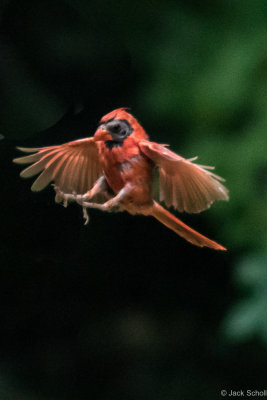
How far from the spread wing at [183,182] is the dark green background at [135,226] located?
0.26 metres

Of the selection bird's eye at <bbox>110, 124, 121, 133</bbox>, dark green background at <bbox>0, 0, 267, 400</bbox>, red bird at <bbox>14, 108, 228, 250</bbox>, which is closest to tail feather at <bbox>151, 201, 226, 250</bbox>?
red bird at <bbox>14, 108, 228, 250</bbox>

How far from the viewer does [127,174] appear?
0.61 m

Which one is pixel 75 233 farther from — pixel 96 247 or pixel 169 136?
pixel 169 136

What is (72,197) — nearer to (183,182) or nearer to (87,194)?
(87,194)

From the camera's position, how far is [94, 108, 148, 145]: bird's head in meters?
0.59

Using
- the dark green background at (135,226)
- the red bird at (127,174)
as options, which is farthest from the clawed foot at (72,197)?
the dark green background at (135,226)

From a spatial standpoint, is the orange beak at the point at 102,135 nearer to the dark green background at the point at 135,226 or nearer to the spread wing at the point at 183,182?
the spread wing at the point at 183,182

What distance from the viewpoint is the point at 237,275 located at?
98cm

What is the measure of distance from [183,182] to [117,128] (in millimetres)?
98

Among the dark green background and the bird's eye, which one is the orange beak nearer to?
the bird's eye

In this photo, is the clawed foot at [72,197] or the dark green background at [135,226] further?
the dark green background at [135,226]

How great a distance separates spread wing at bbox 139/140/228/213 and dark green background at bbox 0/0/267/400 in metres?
0.26

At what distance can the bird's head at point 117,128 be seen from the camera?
0.59 m

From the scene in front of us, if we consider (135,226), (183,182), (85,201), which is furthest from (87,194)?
(135,226)
